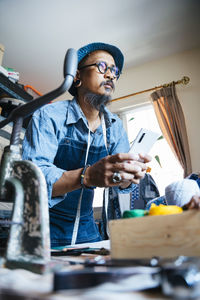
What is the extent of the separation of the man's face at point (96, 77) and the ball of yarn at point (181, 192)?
0.76 meters

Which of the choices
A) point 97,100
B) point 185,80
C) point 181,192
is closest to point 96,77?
point 97,100

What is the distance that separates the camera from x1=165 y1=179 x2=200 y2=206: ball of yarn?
658 millimetres

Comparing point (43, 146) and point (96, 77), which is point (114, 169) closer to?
point (43, 146)

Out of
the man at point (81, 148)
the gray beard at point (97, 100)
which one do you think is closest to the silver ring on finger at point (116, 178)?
the man at point (81, 148)

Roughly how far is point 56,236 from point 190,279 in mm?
923

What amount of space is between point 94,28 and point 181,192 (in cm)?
268

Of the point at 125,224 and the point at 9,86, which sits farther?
the point at 9,86

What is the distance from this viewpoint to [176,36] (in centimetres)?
300

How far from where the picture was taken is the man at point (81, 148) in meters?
0.85

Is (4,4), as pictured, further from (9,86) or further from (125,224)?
(125,224)

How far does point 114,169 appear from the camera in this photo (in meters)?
0.80

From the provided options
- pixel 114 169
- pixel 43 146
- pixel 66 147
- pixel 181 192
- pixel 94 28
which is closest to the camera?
pixel 181 192

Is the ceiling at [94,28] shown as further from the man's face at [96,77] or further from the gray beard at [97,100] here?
the gray beard at [97,100]

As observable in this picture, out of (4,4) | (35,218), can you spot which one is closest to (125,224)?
(35,218)
